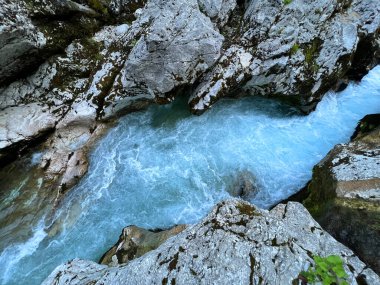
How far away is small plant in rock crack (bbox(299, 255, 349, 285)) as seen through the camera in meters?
4.76

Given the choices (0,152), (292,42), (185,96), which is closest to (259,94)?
(292,42)

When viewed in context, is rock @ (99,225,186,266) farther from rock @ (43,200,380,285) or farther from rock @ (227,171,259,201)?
rock @ (227,171,259,201)

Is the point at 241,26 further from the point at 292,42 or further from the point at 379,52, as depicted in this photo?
the point at 379,52

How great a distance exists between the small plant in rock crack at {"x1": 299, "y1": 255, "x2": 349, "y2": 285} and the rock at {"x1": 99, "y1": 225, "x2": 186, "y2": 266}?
12.0ft

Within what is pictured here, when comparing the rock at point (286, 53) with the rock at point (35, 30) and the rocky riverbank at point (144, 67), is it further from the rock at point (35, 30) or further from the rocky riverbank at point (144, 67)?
the rock at point (35, 30)

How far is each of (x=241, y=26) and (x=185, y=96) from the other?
3953mm

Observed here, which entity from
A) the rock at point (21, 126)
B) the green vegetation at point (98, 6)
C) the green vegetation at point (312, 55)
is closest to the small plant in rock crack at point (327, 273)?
the green vegetation at point (312, 55)

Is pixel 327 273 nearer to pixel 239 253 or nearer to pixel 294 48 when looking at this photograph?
pixel 239 253

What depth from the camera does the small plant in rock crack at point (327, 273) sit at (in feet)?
15.6

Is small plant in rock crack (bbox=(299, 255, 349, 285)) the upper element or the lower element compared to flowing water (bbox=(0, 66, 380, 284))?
upper

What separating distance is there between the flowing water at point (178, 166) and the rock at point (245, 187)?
0.20m

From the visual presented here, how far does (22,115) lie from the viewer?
11.3m

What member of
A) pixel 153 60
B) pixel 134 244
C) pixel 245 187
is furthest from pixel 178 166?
pixel 153 60

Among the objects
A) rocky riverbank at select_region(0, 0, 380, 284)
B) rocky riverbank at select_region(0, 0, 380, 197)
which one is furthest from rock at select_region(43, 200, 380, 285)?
rocky riverbank at select_region(0, 0, 380, 197)
